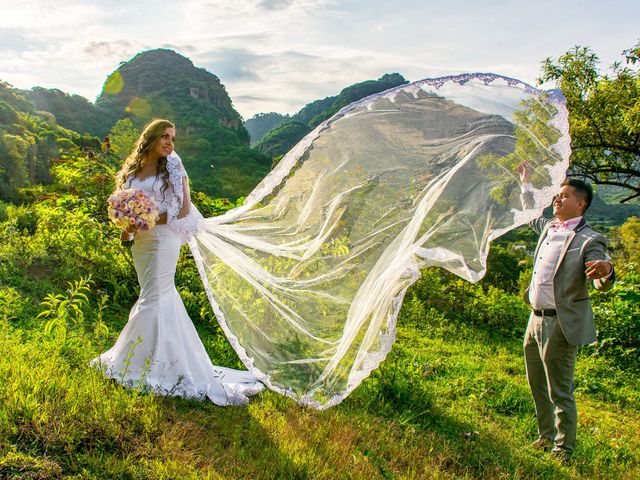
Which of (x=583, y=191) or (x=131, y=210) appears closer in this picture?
(x=583, y=191)

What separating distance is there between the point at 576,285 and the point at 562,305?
187 mm

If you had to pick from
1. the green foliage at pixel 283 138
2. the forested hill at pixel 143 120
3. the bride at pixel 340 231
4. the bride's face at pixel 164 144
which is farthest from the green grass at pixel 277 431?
the green foliage at pixel 283 138

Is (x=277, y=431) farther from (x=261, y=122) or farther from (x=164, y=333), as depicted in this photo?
(x=261, y=122)

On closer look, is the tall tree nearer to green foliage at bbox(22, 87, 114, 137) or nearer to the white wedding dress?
the white wedding dress

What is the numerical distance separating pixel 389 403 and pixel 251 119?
145601mm

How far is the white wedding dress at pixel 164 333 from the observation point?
14.5 feet

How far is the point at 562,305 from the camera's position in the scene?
393 cm

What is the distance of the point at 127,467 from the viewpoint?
2.96m

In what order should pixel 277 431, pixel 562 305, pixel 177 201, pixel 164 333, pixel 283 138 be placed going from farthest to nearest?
pixel 283 138
pixel 177 201
pixel 164 333
pixel 562 305
pixel 277 431

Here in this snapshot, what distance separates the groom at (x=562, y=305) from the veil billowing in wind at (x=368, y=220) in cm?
34

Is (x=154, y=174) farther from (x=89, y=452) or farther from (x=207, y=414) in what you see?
(x=89, y=452)

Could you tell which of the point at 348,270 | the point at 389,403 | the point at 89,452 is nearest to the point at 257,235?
the point at 348,270

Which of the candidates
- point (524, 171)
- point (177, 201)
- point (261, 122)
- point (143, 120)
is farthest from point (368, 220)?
point (261, 122)

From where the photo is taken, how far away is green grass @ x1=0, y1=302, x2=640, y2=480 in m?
3.05
